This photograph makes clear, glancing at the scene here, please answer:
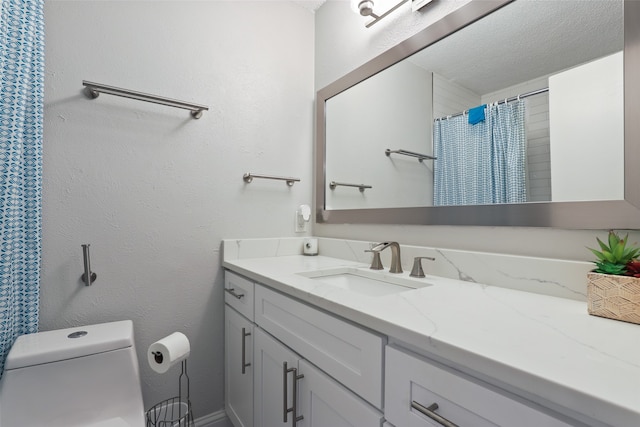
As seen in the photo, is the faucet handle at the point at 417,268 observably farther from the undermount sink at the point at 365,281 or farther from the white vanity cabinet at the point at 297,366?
the white vanity cabinet at the point at 297,366

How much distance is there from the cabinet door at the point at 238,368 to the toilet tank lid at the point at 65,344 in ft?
1.35

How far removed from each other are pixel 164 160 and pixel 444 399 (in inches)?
54.3

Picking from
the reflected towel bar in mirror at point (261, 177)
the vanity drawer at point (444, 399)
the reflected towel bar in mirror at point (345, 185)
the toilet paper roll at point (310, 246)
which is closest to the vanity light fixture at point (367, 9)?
the reflected towel bar in mirror at point (345, 185)

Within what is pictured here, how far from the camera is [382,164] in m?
1.45

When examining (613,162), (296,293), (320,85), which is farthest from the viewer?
(320,85)

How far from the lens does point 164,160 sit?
1.37 m

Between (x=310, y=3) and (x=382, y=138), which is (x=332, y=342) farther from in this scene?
(x=310, y=3)

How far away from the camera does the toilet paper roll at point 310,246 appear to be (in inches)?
66.7

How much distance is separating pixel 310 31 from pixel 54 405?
2.10 meters

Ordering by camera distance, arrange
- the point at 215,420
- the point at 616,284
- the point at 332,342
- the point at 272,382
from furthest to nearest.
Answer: the point at 215,420, the point at 272,382, the point at 332,342, the point at 616,284

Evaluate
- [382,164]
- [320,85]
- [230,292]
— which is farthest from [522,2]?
[230,292]

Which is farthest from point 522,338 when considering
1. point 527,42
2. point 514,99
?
point 527,42

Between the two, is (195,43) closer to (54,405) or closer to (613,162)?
(54,405)

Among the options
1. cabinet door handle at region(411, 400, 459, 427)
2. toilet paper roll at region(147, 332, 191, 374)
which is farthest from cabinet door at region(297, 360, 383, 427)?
toilet paper roll at region(147, 332, 191, 374)
